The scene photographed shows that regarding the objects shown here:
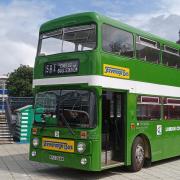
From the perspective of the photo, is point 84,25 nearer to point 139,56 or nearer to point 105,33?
point 105,33

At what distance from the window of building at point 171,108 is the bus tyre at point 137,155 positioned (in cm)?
196

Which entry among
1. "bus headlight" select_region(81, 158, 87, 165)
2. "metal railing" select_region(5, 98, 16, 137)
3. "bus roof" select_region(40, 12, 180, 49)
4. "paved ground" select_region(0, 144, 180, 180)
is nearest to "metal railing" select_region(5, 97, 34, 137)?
"metal railing" select_region(5, 98, 16, 137)

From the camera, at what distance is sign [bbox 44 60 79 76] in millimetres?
11188

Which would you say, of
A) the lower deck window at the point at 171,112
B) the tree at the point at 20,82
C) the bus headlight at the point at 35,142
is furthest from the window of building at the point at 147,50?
the tree at the point at 20,82

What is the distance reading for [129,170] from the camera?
12.3m

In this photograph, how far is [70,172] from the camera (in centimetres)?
1225

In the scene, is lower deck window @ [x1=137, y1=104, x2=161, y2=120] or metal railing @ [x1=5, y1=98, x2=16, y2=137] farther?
metal railing @ [x1=5, y1=98, x2=16, y2=137]

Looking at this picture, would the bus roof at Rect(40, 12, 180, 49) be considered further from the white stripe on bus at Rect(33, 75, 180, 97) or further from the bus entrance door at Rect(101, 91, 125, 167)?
the bus entrance door at Rect(101, 91, 125, 167)

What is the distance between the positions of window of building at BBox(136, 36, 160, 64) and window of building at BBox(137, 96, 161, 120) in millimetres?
1205

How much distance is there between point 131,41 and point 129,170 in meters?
3.71

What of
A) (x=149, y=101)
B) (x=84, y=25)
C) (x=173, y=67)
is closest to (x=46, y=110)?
(x=84, y=25)

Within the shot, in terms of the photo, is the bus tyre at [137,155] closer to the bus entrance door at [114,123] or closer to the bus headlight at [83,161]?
the bus entrance door at [114,123]

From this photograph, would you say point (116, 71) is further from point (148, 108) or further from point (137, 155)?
point (137, 155)

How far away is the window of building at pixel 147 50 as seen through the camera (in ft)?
41.8
